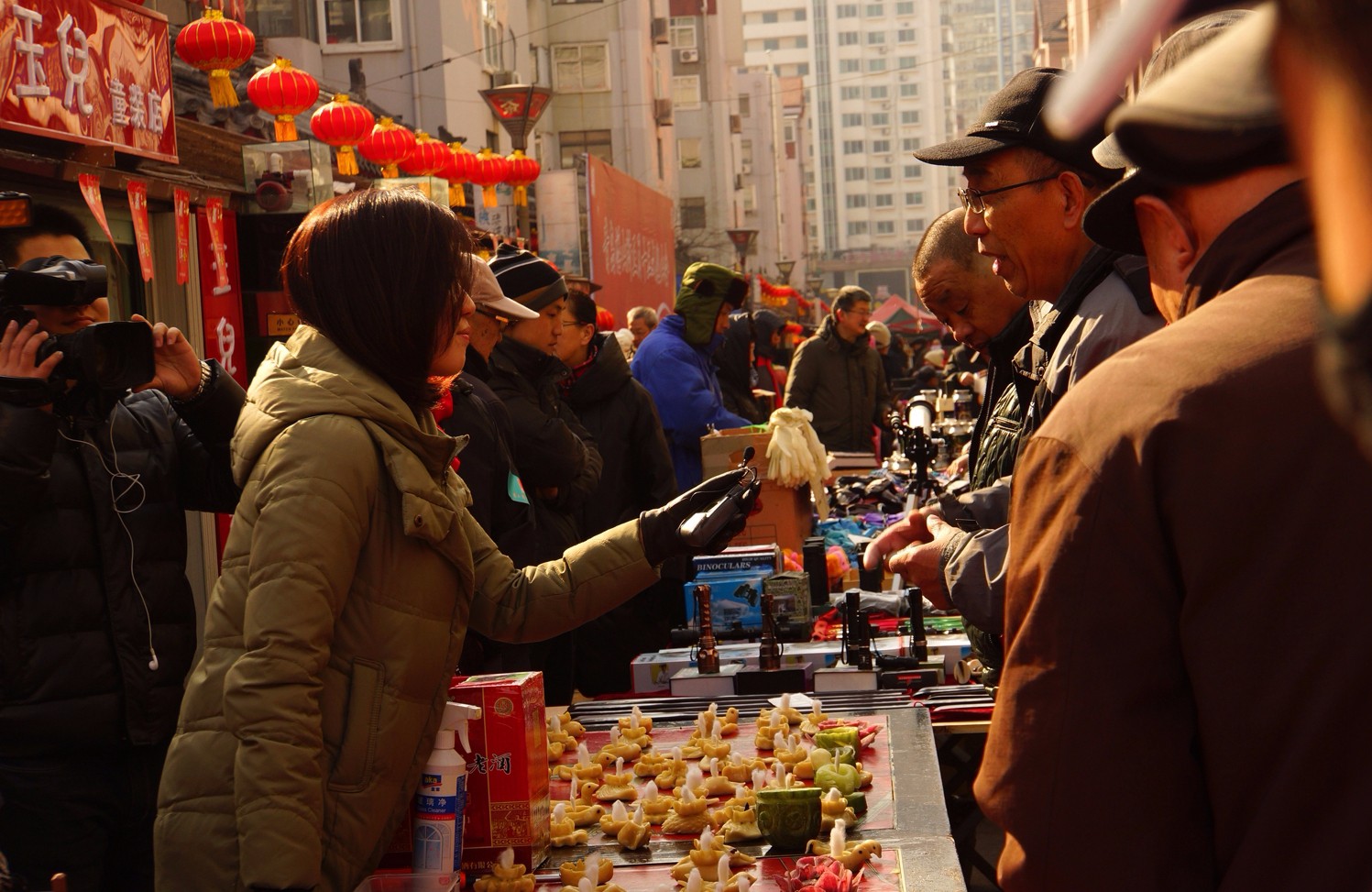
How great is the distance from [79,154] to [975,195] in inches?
182

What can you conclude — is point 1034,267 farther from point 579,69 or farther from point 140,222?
point 579,69

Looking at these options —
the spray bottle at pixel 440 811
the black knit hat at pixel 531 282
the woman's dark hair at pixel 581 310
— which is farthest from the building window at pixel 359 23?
the spray bottle at pixel 440 811

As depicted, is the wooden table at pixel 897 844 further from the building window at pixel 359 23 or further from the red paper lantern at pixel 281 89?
the building window at pixel 359 23

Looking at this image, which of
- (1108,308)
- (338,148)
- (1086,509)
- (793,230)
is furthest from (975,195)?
(793,230)

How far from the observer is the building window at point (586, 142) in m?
37.6

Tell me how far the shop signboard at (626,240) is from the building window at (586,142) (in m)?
11.1

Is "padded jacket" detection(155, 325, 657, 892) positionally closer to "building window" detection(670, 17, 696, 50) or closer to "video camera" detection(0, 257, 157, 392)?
"video camera" detection(0, 257, 157, 392)

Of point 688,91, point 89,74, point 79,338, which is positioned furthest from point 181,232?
point 688,91

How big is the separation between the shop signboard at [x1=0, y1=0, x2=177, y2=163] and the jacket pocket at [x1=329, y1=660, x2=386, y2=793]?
4264mm

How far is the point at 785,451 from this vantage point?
6.46 meters

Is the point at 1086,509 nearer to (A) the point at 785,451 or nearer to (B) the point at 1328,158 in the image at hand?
(B) the point at 1328,158

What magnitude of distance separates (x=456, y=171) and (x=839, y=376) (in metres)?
4.45

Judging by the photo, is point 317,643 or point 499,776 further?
point 499,776

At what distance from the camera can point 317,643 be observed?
7.14ft
